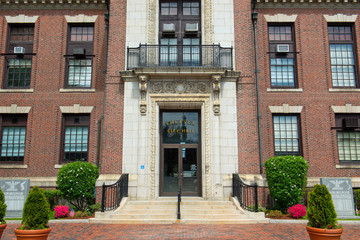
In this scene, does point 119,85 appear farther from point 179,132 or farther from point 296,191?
point 296,191

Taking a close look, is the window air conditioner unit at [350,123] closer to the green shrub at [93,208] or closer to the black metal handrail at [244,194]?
the black metal handrail at [244,194]

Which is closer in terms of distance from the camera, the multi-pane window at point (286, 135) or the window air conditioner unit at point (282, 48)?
the multi-pane window at point (286, 135)

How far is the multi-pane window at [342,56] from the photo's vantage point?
17.5 meters

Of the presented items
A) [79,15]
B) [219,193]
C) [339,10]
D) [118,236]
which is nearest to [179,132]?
[219,193]

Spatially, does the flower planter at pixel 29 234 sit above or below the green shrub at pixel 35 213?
below

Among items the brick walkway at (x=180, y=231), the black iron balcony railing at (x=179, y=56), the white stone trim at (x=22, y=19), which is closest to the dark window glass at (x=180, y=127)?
the black iron balcony railing at (x=179, y=56)

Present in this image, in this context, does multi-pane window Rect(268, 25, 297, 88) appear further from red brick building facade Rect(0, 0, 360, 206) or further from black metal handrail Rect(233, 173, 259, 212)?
black metal handrail Rect(233, 173, 259, 212)

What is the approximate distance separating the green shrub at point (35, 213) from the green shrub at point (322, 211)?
713 centimetres

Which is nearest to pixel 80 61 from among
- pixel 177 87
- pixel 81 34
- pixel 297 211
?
pixel 81 34

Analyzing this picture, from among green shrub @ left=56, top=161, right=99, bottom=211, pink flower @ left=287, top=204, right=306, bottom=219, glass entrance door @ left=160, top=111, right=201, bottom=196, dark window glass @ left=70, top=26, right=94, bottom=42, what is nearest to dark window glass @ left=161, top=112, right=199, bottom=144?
glass entrance door @ left=160, top=111, right=201, bottom=196

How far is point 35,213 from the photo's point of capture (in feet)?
26.1

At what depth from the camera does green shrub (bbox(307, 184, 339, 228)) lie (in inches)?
309

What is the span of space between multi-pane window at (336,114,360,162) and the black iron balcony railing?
23.6 feet

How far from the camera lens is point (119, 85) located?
15.6 meters
